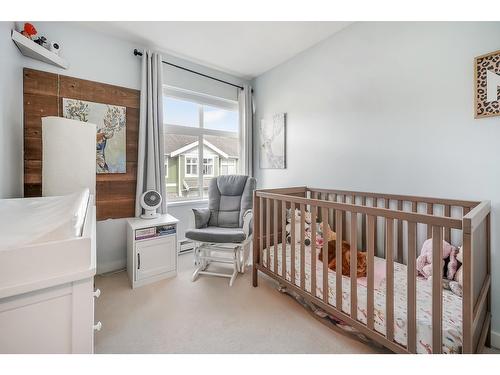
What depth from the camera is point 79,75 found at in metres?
2.25

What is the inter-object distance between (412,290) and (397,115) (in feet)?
4.76

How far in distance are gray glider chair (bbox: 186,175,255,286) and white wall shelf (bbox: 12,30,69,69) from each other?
6.12 feet

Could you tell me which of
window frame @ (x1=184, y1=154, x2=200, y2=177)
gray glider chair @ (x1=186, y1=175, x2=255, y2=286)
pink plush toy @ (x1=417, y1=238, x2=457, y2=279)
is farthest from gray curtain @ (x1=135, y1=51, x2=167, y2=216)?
pink plush toy @ (x1=417, y1=238, x2=457, y2=279)

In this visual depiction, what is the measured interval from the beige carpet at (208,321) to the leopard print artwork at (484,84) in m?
1.64

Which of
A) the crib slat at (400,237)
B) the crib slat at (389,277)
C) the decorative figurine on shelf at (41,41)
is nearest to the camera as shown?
the crib slat at (389,277)

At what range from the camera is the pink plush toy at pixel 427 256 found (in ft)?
4.96

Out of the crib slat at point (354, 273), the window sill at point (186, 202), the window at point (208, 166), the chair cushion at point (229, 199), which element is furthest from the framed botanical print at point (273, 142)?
the crib slat at point (354, 273)

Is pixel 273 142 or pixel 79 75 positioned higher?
pixel 79 75

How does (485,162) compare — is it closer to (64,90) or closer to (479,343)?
(479,343)

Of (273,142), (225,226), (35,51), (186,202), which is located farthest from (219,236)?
(35,51)

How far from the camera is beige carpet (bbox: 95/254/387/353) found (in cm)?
141

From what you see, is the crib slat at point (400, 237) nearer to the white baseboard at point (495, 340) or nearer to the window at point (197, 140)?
the white baseboard at point (495, 340)

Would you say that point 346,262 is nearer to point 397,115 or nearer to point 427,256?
point 427,256
